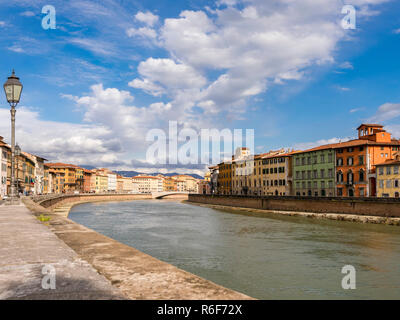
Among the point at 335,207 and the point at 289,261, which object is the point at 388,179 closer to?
the point at 335,207

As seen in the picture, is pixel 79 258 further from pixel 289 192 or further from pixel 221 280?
pixel 289 192

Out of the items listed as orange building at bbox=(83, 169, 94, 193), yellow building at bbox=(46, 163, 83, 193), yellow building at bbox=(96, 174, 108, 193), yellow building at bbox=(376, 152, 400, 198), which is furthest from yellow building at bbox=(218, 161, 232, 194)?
yellow building at bbox=(96, 174, 108, 193)

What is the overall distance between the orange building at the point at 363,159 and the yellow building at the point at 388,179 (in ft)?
6.93

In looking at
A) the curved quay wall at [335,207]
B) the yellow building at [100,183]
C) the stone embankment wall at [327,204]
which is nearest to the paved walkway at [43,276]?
the curved quay wall at [335,207]

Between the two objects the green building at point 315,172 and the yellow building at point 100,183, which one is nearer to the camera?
the green building at point 315,172

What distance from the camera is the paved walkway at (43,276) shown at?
4211 millimetres

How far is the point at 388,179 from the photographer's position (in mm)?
49250

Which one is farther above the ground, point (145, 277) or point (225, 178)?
point (145, 277)

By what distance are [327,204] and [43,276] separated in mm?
49876

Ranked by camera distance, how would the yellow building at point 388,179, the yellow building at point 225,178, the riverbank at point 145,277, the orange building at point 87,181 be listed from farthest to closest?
the orange building at point 87,181
the yellow building at point 225,178
the yellow building at point 388,179
the riverbank at point 145,277

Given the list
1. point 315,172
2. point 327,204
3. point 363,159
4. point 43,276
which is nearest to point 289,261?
A: point 43,276

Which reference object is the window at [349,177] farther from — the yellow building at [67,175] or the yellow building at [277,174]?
the yellow building at [67,175]
